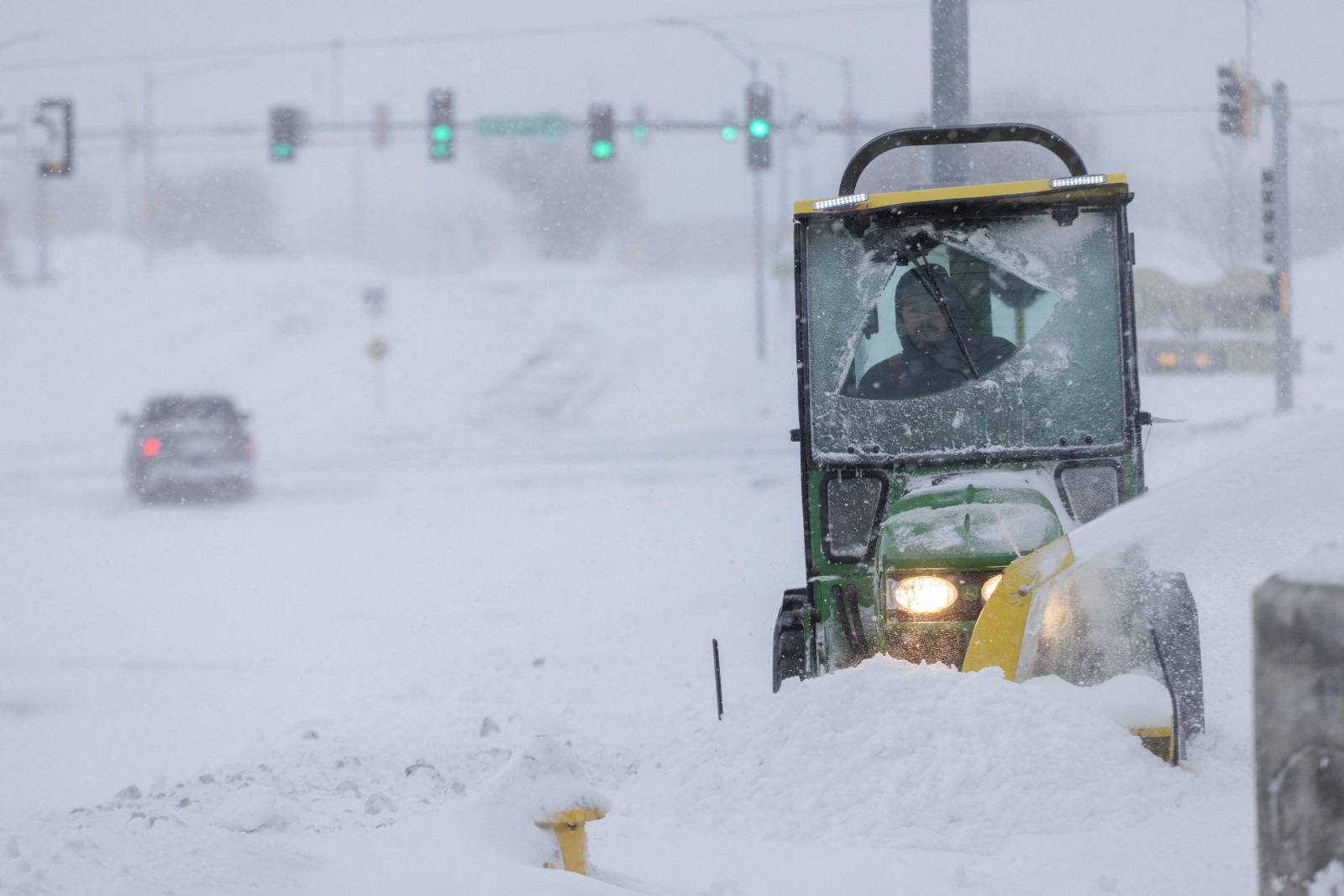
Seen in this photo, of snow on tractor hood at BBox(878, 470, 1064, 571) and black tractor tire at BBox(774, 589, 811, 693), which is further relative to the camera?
black tractor tire at BBox(774, 589, 811, 693)

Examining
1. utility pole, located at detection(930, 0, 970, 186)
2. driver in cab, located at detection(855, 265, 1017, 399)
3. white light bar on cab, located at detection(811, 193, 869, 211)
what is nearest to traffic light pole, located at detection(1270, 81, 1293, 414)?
utility pole, located at detection(930, 0, 970, 186)

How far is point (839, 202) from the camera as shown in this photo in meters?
5.32

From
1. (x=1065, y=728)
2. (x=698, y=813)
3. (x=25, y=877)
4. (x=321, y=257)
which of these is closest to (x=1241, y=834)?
(x=1065, y=728)

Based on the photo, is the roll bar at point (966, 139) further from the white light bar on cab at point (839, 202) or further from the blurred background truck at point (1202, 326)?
the blurred background truck at point (1202, 326)

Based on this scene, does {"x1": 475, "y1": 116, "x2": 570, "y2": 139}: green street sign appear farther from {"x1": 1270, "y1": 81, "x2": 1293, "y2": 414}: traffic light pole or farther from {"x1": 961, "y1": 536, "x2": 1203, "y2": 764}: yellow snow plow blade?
{"x1": 961, "y1": 536, "x2": 1203, "y2": 764}: yellow snow plow blade

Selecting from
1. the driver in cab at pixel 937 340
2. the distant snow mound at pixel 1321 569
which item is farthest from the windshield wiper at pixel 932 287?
the distant snow mound at pixel 1321 569

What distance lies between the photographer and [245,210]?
69875mm

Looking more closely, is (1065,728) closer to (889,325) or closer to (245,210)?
(889,325)

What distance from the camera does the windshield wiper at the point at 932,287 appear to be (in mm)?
5234

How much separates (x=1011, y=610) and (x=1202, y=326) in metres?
25.6

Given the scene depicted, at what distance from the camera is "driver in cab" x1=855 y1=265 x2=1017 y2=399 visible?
5266 millimetres

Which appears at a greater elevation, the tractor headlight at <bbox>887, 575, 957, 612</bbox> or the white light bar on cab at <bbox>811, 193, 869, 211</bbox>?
the white light bar on cab at <bbox>811, 193, 869, 211</bbox>

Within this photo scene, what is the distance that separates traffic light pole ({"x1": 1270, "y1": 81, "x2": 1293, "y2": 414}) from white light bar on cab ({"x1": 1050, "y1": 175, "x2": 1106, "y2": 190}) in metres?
17.5

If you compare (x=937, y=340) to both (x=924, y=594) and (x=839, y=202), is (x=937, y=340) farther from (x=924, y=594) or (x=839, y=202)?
(x=924, y=594)
